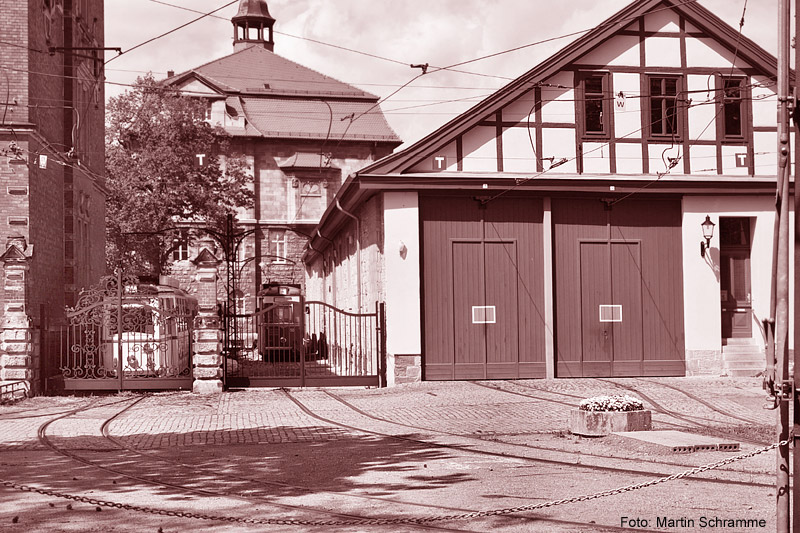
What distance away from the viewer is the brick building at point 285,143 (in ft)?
193

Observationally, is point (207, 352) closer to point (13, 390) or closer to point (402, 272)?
point (13, 390)

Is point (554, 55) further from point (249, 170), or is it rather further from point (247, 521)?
point (249, 170)

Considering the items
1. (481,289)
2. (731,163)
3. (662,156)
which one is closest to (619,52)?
(662,156)

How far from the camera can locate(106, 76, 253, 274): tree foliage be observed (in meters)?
46.2

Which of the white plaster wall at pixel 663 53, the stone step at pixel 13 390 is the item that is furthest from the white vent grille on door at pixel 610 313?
the stone step at pixel 13 390

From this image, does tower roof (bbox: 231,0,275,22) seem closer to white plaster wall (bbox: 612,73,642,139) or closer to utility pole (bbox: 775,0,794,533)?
white plaster wall (bbox: 612,73,642,139)

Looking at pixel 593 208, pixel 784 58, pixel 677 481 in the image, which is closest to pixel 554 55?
pixel 593 208

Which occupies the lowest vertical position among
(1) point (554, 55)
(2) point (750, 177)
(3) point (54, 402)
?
(3) point (54, 402)

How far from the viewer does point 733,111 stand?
76.2ft

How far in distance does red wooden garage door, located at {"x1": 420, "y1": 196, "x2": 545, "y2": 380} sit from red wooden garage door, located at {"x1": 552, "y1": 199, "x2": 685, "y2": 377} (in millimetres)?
629

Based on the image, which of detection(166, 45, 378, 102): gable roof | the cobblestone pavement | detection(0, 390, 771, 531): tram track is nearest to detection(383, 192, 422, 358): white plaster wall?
the cobblestone pavement

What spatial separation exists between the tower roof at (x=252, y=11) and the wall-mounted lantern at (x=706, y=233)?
55.4 meters

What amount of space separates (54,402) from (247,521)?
42.8ft

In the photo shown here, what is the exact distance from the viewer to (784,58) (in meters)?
5.68
